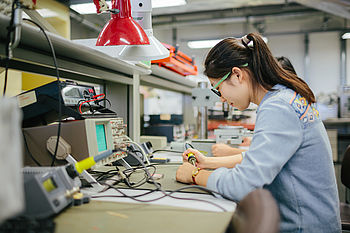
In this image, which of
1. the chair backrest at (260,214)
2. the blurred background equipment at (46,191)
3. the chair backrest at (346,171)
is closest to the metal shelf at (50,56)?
the blurred background equipment at (46,191)

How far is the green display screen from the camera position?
3.38 feet

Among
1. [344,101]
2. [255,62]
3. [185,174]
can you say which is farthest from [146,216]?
[344,101]

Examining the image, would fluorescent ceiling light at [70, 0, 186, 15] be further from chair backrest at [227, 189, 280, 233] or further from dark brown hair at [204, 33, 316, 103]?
chair backrest at [227, 189, 280, 233]

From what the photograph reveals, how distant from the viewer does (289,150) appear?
878 millimetres

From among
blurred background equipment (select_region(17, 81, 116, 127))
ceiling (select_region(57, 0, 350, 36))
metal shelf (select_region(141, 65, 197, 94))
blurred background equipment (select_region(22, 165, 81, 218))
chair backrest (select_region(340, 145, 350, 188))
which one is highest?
ceiling (select_region(57, 0, 350, 36))

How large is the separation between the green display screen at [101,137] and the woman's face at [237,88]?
0.49 metres

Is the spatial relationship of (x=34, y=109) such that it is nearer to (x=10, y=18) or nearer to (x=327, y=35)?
(x=10, y=18)

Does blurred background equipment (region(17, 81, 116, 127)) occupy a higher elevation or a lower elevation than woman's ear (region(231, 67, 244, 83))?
lower

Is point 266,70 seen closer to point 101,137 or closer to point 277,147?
point 277,147

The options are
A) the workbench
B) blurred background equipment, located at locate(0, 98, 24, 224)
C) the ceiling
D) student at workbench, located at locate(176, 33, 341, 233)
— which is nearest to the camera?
blurred background equipment, located at locate(0, 98, 24, 224)

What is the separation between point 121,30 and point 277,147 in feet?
2.36

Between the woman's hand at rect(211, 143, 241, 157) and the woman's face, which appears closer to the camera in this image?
the woman's face

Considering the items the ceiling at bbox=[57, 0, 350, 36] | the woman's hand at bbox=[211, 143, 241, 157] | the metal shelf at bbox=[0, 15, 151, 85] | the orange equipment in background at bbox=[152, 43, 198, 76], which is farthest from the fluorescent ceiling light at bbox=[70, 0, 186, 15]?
the woman's hand at bbox=[211, 143, 241, 157]

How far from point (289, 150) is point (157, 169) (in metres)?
0.69
